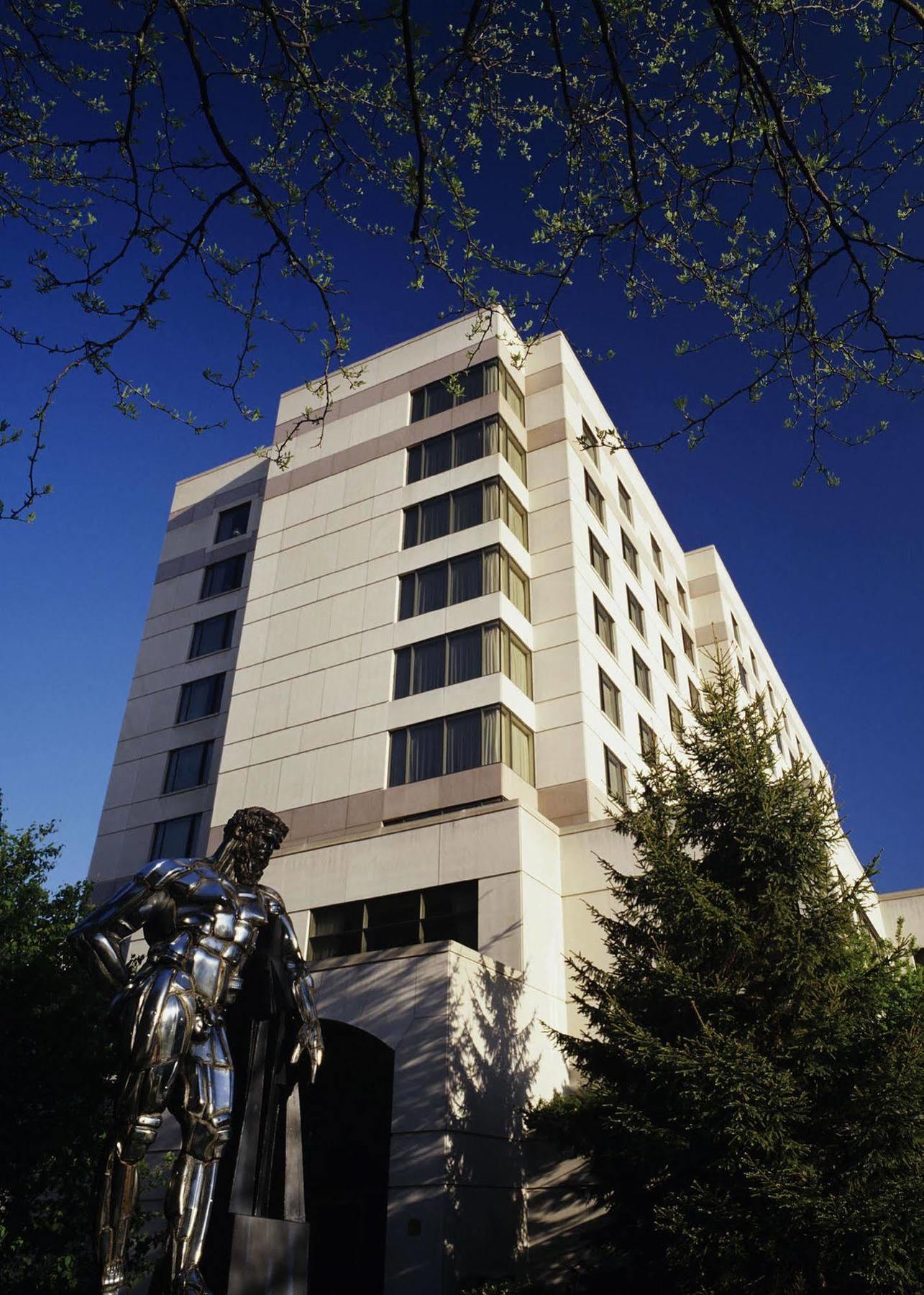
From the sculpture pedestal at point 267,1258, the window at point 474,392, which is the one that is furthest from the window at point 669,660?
the sculpture pedestal at point 267,1258

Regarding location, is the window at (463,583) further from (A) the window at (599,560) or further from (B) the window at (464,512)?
(A) the window at (599,560)

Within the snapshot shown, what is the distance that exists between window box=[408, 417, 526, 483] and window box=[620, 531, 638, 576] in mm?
5978

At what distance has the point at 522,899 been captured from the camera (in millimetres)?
20609

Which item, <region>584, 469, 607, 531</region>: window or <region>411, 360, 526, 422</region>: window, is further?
<region>584, 469, 607, 531</region>: window

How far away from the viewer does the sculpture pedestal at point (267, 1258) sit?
659cm

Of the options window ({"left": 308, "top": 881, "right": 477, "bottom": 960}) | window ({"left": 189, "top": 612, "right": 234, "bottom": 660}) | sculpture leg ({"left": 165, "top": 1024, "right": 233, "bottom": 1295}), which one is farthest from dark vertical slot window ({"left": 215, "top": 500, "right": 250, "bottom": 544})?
sculpture leg ({"left": 165, "top": 1024, "right": 233, "bottom": 1295})

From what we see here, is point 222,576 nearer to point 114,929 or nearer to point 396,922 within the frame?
point 396,922

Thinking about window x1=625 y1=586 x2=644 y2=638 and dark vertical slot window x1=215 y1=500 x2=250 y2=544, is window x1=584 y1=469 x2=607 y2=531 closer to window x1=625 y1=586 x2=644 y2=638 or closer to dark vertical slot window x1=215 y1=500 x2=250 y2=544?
window x1=625 y1=586 x2=644 y2=638

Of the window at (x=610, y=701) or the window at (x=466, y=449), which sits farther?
the window at (x=466, y=449)

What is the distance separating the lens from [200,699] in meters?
33.2

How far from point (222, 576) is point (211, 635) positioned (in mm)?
2647

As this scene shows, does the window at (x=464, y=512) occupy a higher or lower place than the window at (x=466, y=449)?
lower

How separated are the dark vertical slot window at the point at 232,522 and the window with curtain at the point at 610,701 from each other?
54.0ft

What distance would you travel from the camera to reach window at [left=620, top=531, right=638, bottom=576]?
34188 mm
